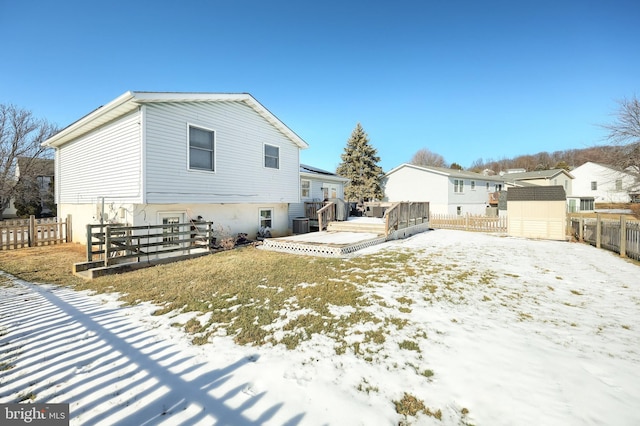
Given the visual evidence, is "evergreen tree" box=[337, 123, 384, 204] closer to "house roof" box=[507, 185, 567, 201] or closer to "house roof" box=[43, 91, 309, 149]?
"house roof" box=[507, 185, 567, 201]

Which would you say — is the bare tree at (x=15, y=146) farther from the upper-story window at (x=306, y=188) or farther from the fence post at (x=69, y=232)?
the upper-story window at (x=306, y=188)

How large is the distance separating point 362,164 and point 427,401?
31.8 meters

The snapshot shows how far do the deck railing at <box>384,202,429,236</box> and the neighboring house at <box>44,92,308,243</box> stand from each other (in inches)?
218

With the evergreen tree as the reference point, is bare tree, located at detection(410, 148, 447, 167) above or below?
above

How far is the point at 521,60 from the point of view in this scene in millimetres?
18344

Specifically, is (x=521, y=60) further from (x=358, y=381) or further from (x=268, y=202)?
(x=358, y=381)

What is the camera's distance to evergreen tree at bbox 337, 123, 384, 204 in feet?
108

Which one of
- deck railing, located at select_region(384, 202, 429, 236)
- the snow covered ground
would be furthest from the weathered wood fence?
deck railing, located at select_region(384, 202, 429, 236)

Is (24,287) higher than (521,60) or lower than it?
lower

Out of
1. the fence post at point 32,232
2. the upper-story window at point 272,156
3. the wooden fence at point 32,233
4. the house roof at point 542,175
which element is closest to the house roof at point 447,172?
the house roof at point 542,175

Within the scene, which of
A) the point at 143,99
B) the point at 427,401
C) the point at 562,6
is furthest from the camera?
the point at 562,6

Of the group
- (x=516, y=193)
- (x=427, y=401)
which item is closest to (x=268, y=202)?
(x=427, y=401)

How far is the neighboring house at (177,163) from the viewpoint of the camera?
359 inches

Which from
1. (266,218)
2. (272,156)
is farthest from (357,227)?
(272,156)
